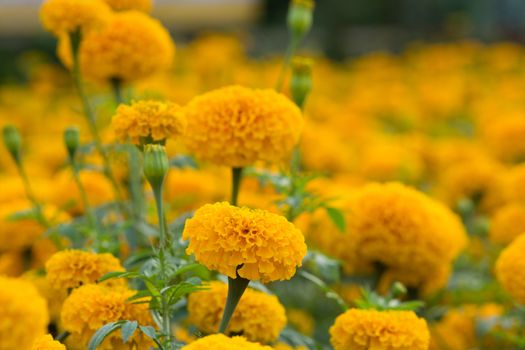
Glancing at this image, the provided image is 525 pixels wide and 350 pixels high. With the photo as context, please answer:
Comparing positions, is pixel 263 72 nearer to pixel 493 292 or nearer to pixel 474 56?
pixel 474 56

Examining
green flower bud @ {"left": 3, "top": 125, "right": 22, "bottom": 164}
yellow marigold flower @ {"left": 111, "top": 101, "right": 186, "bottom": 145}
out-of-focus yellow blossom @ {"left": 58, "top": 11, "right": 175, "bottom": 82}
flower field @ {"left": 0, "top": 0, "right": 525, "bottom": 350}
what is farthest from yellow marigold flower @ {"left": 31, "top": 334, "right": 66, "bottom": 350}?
out-of-focus yellow blossom @ {"left": 58, "top": 11, "right": 175, "bottom": 82}

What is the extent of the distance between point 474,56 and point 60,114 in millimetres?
3467

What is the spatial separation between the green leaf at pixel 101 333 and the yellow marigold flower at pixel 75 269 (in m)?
0.20

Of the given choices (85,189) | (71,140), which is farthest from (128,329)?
(85,189)

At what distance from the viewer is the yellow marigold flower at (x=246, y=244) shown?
1187 mm

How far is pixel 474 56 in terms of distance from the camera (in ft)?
22.4

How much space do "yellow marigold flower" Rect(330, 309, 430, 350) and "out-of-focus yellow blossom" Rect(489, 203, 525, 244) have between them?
92 centimetres

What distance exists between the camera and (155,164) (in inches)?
54.0

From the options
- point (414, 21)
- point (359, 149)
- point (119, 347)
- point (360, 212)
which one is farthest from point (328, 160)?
point (414, 21)

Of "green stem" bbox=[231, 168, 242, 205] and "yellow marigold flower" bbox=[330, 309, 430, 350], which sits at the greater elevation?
"green stem" bbox=[231, 168, 242, 205]

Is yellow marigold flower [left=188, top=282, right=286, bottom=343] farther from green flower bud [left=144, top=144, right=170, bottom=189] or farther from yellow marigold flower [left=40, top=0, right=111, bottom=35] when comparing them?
yellow marigold flower [left=40, top=0, right=111, bottom=35]

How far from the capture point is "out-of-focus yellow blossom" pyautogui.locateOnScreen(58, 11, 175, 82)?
195cm

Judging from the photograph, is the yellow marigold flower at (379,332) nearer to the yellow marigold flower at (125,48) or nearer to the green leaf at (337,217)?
the green leaf at (337,217)

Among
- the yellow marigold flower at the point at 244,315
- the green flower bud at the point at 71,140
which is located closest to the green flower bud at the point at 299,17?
the green flower bud at the point at 71,140
